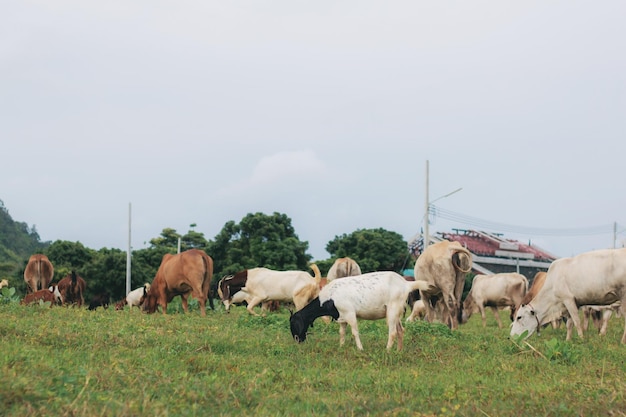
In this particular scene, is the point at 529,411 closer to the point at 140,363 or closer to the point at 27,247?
the point at 140,363

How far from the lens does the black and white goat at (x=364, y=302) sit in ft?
43.4

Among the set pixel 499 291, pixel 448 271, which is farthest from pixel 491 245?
pixel 448 271

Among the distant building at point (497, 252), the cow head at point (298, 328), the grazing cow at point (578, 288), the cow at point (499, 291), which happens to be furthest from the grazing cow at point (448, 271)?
the distant building at point (497, 252)

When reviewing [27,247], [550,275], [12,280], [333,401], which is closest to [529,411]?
[333,401]

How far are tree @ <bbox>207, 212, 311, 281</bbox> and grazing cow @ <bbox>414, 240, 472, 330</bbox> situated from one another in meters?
33.2

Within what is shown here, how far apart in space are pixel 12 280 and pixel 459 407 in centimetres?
5130

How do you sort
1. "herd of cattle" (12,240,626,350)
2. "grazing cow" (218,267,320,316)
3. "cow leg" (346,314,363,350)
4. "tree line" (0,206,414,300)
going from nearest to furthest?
"cow leg" (346,314,363,350) < "herd of cattle" (12,240,626,350) < "grazing cow" (218,267,320,316) < "tree line" (0,206,414,300)

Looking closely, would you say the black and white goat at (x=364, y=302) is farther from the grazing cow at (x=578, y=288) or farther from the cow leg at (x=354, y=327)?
the grazing cow at (x=578, y=288)

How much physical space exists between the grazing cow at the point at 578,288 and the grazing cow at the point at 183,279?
9337 millimetres

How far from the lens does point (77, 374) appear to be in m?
8.40

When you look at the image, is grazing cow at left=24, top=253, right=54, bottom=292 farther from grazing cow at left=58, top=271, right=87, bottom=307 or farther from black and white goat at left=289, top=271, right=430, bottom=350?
black and white goat at left=289, top=271, right=430, bottom=350

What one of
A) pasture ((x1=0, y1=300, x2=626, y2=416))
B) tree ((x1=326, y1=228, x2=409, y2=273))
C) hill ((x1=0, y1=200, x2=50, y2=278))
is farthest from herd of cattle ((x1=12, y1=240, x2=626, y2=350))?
hill ((x1=0, y1=200, x2=50, y2=278))

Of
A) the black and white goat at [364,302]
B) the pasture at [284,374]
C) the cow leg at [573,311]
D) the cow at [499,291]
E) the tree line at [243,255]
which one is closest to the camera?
the pasture at [284,374]

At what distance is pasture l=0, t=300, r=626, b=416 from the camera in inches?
299
